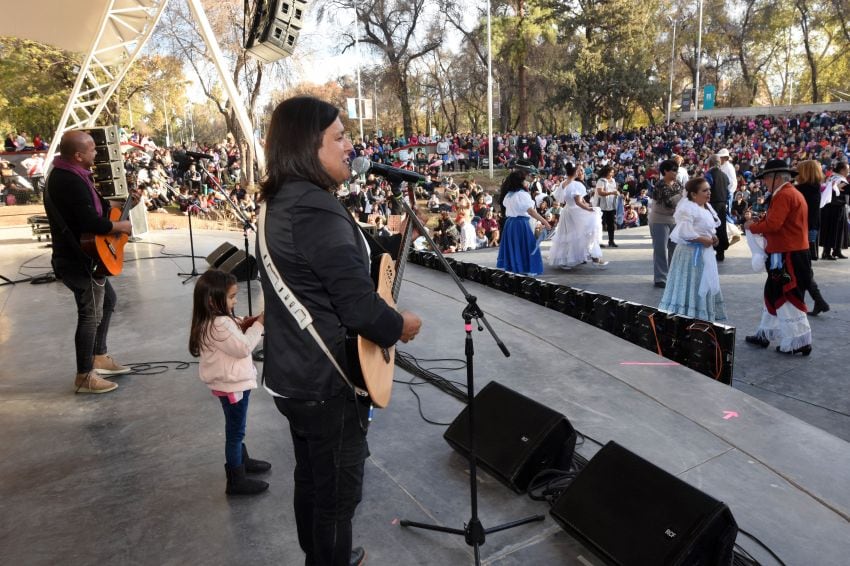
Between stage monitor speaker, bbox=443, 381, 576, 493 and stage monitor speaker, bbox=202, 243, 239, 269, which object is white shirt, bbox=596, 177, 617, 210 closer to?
stage monitor speaker, bbox=202, 243, 239, 269

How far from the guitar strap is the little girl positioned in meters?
0.96

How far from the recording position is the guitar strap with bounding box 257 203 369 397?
177cm

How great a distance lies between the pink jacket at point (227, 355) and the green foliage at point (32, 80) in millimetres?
25477

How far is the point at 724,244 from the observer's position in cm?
910

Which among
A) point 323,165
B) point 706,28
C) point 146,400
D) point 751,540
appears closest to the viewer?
point 323,165

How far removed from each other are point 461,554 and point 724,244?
828cm

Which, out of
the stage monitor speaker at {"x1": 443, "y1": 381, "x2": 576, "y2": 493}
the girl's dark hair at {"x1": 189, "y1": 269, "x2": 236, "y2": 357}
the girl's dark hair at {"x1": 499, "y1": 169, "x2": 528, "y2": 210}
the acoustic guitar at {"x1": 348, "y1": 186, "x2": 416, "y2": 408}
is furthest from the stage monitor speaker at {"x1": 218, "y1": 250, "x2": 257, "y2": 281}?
the acoustic guitar at {"x1": 348, "y1": 186, "x2": 416, "y2": 408}

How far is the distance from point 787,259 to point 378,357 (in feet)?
15.6

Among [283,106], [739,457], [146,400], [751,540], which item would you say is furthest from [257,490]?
[739,457]

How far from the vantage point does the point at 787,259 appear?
17.0 ft

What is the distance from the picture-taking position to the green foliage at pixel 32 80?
23.4m

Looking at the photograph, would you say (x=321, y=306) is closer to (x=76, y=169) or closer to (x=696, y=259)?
(x=76, y=169)

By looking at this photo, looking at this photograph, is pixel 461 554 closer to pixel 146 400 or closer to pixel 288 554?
pixel 288 554

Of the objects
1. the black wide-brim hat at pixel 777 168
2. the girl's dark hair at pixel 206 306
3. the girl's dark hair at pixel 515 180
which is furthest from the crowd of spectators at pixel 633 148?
the girl's dark hair at pixel 206 306
